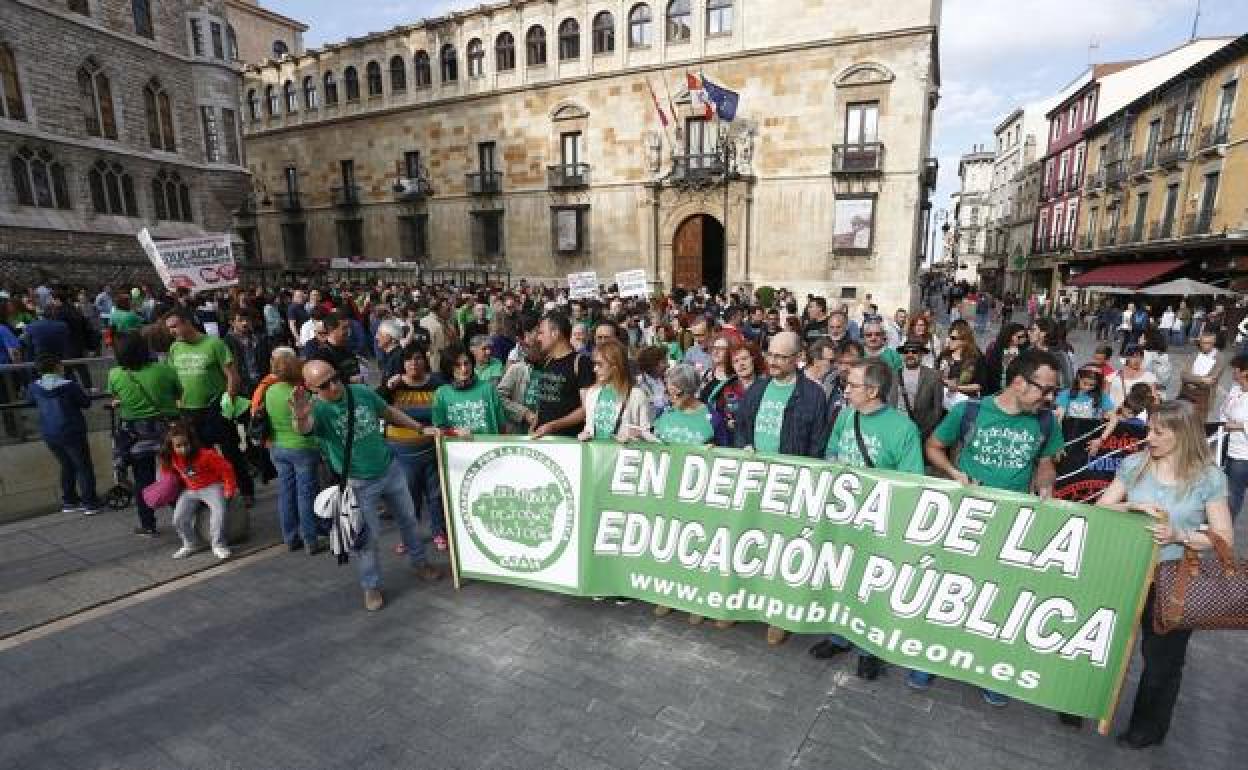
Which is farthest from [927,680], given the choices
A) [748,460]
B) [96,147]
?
[96,147]

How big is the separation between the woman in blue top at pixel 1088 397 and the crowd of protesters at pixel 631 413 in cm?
2

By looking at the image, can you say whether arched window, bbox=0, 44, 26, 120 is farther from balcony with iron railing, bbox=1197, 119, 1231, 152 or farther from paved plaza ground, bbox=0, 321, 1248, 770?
balcony with iron railing, bbox=1197, 119, 1231, 152

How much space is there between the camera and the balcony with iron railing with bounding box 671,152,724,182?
2303 centimetres

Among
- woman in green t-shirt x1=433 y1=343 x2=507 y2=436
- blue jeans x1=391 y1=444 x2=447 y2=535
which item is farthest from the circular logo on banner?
blue jeans x1=391 y1=444 x2=447 y2=535

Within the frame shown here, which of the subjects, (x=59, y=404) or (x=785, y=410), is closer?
(x=785, y=410)

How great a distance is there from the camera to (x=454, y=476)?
14.3 ft

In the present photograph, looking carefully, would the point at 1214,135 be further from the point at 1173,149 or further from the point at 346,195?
the point at 346,195

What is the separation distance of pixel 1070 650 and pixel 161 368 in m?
7.24

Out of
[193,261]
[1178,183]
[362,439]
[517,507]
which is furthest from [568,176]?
[1178,183]

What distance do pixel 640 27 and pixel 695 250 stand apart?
930 centimetres

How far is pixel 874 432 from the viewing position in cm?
344

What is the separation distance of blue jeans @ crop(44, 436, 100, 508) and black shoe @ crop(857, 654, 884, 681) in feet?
24.1

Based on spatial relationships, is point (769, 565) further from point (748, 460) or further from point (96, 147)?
point (96, 147)

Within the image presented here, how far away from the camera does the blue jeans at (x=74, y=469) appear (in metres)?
5.83
